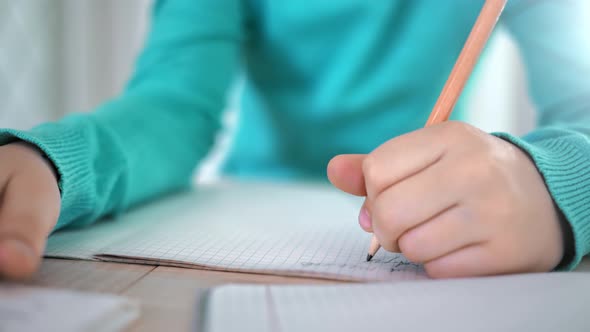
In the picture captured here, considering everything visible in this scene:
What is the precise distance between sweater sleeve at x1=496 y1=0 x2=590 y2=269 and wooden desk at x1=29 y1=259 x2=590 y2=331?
0.19 m

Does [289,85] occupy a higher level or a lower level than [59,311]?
higher

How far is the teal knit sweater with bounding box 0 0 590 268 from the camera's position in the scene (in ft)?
1.24

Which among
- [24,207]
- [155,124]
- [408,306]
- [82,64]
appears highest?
[82,64]

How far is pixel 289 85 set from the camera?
→ 2.29 feet

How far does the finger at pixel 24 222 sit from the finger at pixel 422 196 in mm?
162

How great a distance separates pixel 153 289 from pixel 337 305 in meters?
0.09

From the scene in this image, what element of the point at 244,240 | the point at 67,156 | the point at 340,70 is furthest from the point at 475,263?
the point at 340,70

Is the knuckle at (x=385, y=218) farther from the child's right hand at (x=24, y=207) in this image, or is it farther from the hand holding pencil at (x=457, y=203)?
the child's right hand at (x=24, y=207)

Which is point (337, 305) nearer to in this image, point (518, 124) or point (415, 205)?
point (415, 205)

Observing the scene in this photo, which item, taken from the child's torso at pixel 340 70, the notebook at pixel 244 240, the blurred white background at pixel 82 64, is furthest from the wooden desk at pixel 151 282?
the blurred white background at pixel 82 64

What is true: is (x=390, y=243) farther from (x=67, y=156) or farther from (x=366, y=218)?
(x=67, y=156)

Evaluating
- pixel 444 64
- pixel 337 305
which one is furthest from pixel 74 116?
pixel 444 64

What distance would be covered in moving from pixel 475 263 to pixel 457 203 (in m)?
0.03

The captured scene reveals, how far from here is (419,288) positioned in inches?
8.3
